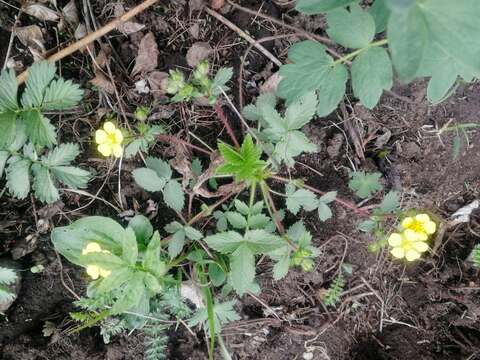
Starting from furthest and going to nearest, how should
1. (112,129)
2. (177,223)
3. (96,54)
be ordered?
(96,54) → (177,223) → (112,129)

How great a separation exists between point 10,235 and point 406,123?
1896 mm

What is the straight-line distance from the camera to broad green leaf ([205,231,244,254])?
6.13 feet

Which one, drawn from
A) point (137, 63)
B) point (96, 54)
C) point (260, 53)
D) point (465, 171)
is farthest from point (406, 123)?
point (96, 54)

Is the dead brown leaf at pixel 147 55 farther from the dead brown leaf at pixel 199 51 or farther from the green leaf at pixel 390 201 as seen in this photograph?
the green leaf at pixel 390 201

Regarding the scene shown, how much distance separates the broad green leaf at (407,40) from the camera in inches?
47.3

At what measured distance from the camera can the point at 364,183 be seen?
213cm

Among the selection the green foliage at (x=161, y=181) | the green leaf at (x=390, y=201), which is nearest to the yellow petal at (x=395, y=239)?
the green leaf at (x=390, y=201)

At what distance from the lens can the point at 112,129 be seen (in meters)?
1.87

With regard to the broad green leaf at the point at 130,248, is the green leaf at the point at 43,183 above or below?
above

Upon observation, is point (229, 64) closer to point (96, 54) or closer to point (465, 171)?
point (96, 54)

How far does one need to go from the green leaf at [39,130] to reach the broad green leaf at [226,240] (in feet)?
2.29

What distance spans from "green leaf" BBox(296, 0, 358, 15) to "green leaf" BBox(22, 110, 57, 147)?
1.00 meters

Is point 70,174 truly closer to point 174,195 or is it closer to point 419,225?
point 174,195

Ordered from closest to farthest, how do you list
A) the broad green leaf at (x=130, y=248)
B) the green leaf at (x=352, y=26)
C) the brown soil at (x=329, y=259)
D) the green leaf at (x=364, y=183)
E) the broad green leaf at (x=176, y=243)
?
1. the green leaf at (x=352, y=26)
2. the broad green leaf at (x=130, y=248)
3. the broad green leaf at (x=176, y=243)
4. the green leaf at (x=364, y=183)
5. the brown soil at (x=329, y=259)
